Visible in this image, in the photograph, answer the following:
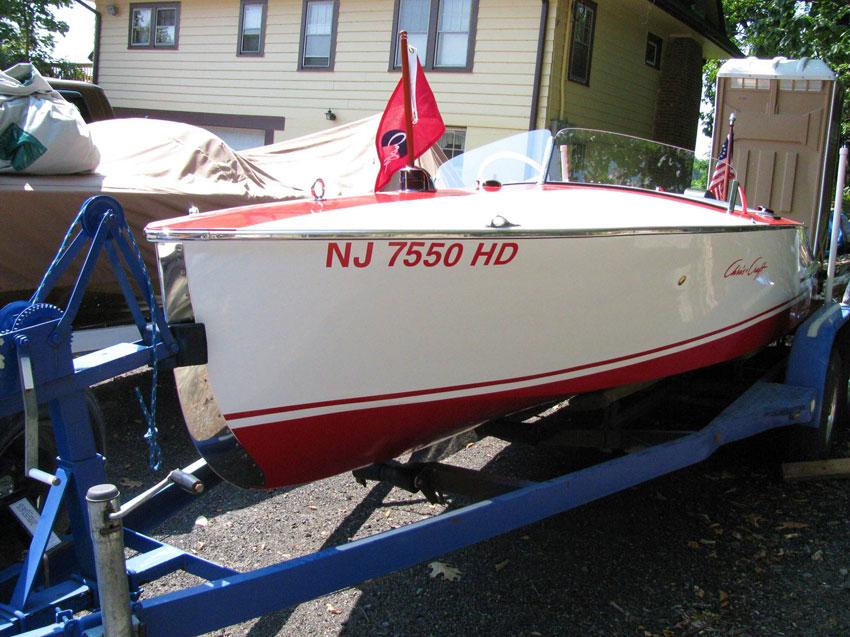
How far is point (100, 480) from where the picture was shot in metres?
2.45

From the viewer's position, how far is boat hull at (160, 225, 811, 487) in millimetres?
2629

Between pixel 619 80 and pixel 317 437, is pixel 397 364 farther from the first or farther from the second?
pixel 619 80

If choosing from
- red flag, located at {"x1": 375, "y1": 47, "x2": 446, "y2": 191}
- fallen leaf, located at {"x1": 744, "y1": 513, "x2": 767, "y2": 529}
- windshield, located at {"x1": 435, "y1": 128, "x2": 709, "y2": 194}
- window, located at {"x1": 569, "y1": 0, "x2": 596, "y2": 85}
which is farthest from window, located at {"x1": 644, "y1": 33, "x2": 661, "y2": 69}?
red flag, located at {"x1": 375, "y1": 47, "x2": 446, "y2": 191}

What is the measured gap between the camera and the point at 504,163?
4.71 m

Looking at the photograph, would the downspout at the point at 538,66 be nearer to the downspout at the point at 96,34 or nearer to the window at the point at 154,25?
the window at the point at 154,25

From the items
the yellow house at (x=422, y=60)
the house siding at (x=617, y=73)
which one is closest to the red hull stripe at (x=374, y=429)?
the yellow house at (x=422, y=60)

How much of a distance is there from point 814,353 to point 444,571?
2.51 m

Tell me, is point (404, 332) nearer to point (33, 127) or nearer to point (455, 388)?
point (455, 388)

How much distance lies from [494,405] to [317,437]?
0.81 m

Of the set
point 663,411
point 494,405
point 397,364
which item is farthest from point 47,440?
point 663,411

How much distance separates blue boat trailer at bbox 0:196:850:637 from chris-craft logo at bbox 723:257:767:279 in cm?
174

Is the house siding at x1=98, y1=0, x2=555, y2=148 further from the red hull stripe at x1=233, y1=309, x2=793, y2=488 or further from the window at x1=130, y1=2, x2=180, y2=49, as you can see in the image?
the red hull stripe at x1=233, y1=309, x2=793, y2=488

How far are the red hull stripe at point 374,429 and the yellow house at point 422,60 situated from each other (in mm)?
8921

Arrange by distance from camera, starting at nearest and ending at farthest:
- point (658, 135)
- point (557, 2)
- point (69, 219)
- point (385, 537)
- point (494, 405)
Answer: point (385, 537)
point (494, 405)
point (69, 219)
point (557, 2)
point (658, 135)
